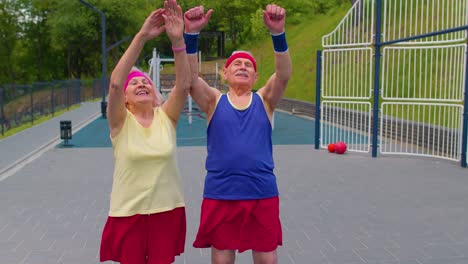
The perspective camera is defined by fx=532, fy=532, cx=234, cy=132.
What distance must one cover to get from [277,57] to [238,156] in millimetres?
689

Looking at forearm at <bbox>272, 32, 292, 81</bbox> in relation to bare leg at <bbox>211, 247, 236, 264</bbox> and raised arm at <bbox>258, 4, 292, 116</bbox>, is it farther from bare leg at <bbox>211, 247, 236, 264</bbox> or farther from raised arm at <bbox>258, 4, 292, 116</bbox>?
bare leg at <bbox>211, 247, 236, 264</bbox>

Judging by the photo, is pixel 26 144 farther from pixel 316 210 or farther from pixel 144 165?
pixel 144 165

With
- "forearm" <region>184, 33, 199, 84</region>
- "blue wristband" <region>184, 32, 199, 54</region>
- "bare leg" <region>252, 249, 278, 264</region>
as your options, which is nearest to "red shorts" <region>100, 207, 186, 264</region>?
"bare leg" <region>252, 249, 278, 264</region>

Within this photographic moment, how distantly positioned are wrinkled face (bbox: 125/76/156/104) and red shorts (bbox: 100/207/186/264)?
67 cm

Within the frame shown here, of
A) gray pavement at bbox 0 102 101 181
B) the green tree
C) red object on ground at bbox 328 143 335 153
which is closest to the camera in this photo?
gray pavement at bbox 0 102 101 181

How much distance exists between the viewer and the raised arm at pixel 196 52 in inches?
124

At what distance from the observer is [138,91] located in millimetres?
3123

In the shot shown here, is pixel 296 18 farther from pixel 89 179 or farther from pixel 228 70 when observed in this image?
pixel 228 70

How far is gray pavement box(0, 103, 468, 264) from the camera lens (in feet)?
16.2

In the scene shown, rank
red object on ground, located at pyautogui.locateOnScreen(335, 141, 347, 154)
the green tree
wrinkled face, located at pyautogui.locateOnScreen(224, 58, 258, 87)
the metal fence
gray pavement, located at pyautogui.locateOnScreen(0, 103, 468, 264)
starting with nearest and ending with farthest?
wrinkled face, located at pyautogui.locateOnScreen(224, 58, 258, 87)
gray pavement, located at pyautogui.locateOnScreen(0, 103, 468, 264)
red object on ground, located at pyautogui.locateOnScreen(335, 141, 347, 154)
the metal fence
the green tree

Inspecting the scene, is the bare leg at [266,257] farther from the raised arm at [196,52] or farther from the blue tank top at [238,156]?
the raised arm at [196,52]

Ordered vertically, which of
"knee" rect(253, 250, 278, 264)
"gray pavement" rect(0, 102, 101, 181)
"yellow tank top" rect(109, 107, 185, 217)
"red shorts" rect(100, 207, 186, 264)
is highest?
"yellow tank top" rect(109, 107, 185, 217)

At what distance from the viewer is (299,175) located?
864cm

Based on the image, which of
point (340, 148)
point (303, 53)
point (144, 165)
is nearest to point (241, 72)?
point (144, 165)
